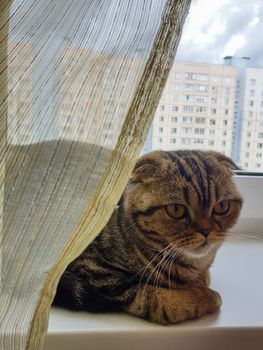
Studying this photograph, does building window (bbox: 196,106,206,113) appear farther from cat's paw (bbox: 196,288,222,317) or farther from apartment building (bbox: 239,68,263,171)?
cat's paw (bbox: 196,288,222,317)

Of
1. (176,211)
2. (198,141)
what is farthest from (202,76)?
(176,211)

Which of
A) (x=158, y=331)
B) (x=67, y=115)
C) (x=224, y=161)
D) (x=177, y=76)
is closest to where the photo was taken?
(x=67, y=115)

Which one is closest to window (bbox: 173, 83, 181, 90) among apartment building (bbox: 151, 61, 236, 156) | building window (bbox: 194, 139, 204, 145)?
apartment building (bbox: 151, 61, 236, 156)

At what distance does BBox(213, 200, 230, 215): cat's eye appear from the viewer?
2.38 feet

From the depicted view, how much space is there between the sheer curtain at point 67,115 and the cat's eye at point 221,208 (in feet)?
0.94

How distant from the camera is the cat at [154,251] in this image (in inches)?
26.5

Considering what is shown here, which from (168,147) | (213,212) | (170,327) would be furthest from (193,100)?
(170,327)

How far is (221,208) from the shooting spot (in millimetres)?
734

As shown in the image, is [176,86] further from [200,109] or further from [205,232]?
[205,232]

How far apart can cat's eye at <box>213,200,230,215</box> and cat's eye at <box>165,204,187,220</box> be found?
0.06m

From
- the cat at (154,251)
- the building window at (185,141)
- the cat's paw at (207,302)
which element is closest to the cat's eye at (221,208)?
the cat at (154,251)

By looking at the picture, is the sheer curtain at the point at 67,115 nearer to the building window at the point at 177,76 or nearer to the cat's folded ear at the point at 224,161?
the cat's folded ear at the point at 224,161

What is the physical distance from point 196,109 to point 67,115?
1.73ft

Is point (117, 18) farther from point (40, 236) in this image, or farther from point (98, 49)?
point (40, 236)
